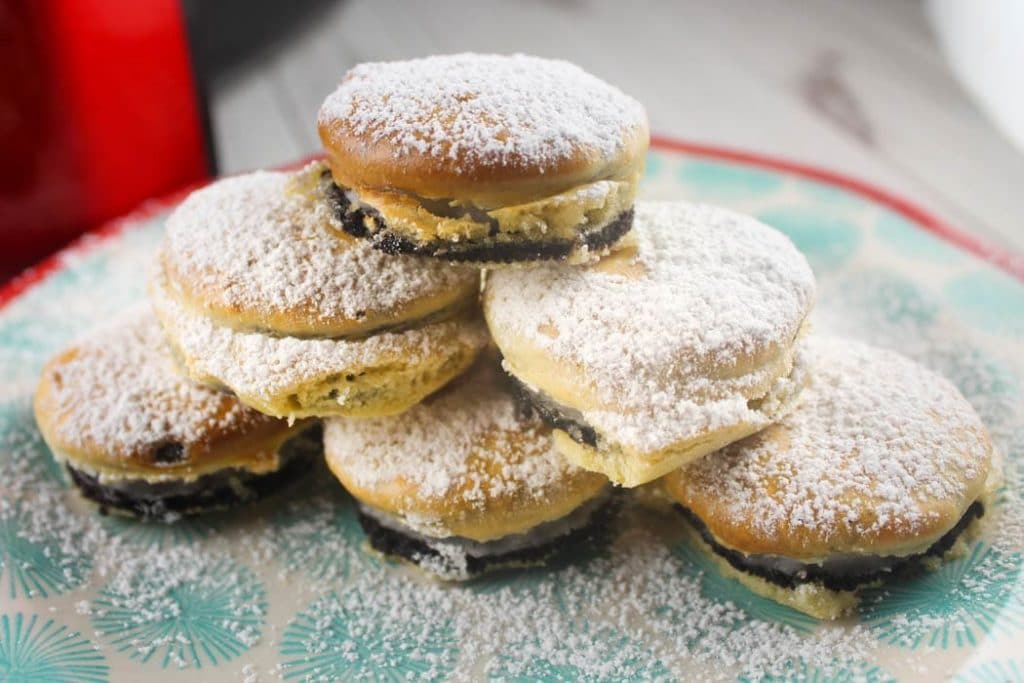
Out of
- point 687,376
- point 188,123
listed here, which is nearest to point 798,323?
point 687,376

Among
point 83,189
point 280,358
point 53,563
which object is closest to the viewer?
point 280,358

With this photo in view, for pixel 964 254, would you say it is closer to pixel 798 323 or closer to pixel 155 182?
pixel 798 323

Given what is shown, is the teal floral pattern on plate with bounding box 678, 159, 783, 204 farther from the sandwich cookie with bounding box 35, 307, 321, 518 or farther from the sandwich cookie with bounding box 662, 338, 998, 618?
the sandwich cookie with bounding box 35, 307, 321, 518

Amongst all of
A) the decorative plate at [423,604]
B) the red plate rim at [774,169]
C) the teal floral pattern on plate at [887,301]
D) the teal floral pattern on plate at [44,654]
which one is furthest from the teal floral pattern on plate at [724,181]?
the teal floral pattern on plate at [44,654]

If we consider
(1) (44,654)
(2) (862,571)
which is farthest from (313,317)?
(2) (862,571)

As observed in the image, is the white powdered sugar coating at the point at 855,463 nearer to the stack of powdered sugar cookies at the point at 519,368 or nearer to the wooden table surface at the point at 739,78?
the stack of powdered sugar cookies at the point at 519,368

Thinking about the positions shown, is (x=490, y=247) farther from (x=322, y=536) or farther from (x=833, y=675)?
(x=833, y=675)

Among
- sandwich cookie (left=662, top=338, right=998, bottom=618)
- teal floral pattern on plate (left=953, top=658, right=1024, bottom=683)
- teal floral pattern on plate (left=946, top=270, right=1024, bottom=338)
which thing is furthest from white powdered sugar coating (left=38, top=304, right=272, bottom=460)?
teal floral pattern on plate (left=946, top=270, right=1024, bottom=338)
